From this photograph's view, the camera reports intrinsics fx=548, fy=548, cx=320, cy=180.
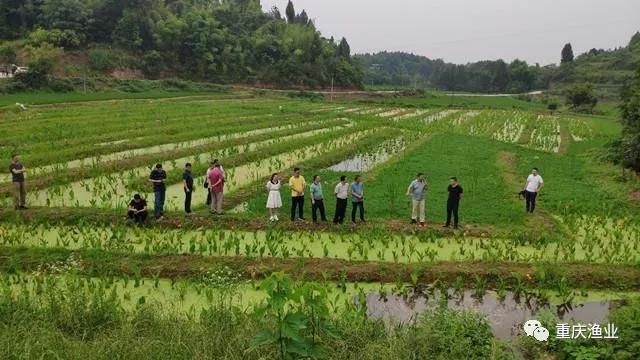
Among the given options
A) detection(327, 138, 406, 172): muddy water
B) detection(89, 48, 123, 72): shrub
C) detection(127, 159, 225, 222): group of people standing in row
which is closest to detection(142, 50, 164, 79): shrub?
detection(89, 48, 123, 72): shrub

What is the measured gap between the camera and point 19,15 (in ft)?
224

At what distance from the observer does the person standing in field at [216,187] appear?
1341 cm

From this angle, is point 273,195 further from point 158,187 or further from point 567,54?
point 567,54

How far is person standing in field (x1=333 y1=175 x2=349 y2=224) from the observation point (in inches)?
511

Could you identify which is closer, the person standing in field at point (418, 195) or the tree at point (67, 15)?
the person standing in field at point (418, 195)

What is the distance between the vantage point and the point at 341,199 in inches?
514

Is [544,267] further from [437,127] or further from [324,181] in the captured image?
[437,127]

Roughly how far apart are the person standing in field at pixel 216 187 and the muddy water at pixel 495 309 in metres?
5.64

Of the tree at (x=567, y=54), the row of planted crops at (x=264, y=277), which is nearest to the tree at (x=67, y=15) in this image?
the row of planted crops at (x=264, y=277)

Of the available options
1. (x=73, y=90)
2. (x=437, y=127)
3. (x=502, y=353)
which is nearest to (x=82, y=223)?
(x=502, y=353)

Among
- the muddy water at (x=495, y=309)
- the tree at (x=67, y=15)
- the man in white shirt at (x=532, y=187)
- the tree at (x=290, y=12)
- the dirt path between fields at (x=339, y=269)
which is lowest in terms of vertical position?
the muddy water at (x=495, y=309)

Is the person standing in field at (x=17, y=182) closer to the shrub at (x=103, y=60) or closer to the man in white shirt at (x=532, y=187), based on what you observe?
the man in white shirt at (x=532, y=187)

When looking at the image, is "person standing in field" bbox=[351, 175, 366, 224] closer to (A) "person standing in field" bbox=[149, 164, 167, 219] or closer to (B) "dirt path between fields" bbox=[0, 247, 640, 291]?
(B) "dirt path between fields" bbox=[0, 247, 640, 291]

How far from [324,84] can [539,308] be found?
7766 centimetres
